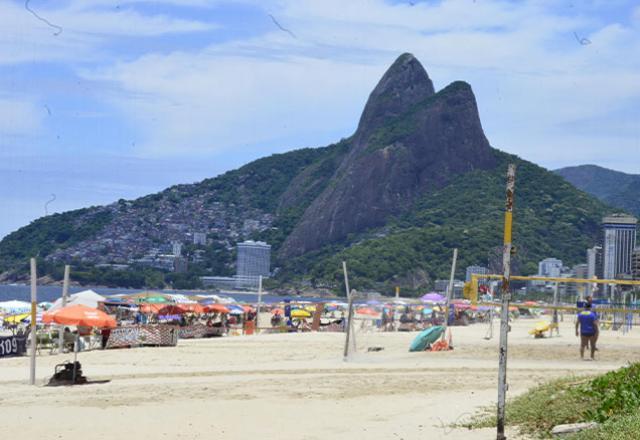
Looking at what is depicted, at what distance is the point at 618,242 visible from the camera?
15200 centimetres

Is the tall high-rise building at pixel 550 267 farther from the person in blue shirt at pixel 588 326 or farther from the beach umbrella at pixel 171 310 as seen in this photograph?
the person in blue shirt at pixel 588 326

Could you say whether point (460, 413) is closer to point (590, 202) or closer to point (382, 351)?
point (382, 351)

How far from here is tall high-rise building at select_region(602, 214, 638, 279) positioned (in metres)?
149

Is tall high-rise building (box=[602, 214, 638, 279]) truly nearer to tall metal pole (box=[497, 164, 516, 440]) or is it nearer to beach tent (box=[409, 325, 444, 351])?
beach tent (box=[409, 325, 444, 351])

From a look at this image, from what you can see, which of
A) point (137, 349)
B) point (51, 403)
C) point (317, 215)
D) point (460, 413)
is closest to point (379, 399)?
point (460, 413)

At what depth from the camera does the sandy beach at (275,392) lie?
10.9m

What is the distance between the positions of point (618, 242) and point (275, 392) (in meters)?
144

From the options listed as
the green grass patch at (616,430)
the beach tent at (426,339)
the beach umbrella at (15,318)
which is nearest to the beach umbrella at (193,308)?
the beach umbrella at (15,318)

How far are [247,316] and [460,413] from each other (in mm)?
37967

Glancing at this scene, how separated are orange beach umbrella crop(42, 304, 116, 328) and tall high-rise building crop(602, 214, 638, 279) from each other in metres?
134

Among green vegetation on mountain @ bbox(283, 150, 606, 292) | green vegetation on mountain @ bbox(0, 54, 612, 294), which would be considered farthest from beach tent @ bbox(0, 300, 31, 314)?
green vegetation on mountain @ bbox(0, 54, 612, 294)

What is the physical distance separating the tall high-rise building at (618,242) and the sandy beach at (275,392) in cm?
12789

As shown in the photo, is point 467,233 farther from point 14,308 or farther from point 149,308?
point 14,308

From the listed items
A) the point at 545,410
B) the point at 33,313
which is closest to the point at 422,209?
the point at 33,313
